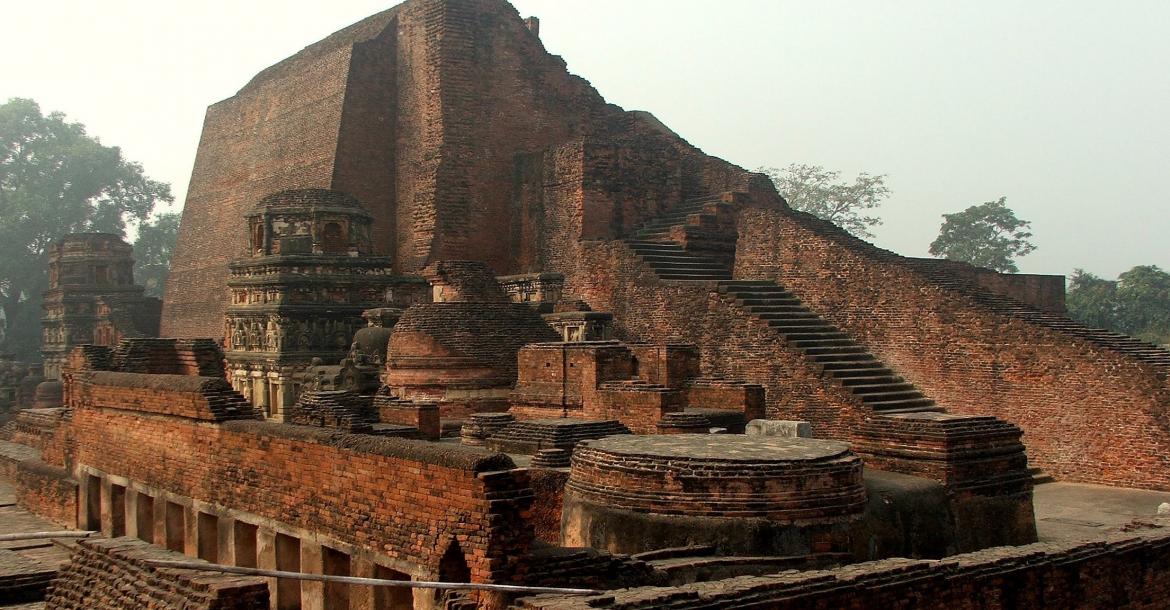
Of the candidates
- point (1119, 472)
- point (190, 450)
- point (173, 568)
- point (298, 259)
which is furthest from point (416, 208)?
point (173, 568)

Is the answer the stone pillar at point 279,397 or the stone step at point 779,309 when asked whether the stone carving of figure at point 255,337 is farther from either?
the stone step at point 779,309

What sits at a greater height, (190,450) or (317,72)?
(317,72)

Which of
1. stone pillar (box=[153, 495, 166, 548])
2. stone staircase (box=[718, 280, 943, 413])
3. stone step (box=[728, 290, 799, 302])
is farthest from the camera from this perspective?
stone step (box=[728, 290, 799, 302])

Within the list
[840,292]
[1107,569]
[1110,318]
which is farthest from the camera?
[1110,318]

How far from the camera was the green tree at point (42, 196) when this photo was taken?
4306cm

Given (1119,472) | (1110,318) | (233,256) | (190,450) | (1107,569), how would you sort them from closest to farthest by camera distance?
(1107,569)
(190,450)
(1119,472)
(233,256)
(1110,318)

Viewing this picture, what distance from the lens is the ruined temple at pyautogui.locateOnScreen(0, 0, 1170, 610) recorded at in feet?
23.4

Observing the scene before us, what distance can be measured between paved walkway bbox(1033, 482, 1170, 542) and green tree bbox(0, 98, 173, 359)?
40.5 metres

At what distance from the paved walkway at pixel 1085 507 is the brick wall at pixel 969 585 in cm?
164

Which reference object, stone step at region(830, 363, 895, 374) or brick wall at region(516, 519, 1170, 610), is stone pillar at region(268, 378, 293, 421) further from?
brick wall at region(516, 519, 1170, 610)

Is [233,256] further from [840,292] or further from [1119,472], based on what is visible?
[1119,472]

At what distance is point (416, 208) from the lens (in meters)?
22.5

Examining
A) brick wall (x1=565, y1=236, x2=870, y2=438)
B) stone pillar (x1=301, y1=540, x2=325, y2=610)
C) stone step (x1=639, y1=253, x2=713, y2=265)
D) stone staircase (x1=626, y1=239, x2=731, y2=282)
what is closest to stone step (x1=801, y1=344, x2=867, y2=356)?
brick wall (x1=565, y1=236, x2=870, y2=438)

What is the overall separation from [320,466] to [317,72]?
18087 millimetres
